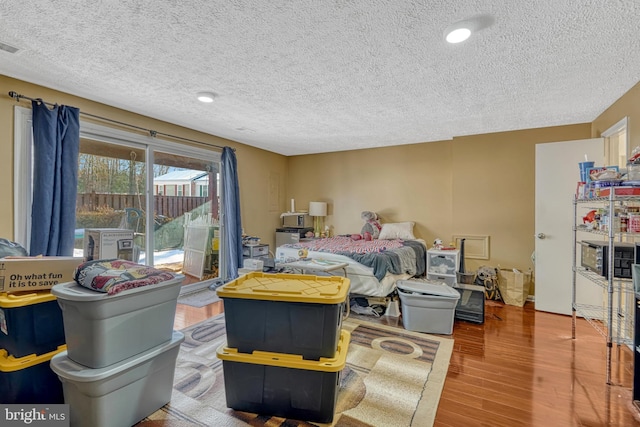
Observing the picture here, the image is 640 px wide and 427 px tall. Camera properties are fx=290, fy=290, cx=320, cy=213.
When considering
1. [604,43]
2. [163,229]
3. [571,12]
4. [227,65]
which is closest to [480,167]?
[604,43]

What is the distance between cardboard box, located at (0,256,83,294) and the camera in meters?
1.52

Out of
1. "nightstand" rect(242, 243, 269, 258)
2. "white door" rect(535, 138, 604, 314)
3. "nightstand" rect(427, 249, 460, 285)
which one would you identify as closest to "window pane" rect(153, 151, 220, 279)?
"nightstand" rect(242, 243, 269, 258)

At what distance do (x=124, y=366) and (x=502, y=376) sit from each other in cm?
244

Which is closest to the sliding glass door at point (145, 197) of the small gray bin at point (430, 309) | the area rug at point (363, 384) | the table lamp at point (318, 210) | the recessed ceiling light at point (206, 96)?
the area rug at point (363, 384)

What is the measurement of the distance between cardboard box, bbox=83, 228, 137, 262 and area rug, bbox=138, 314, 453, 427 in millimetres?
986

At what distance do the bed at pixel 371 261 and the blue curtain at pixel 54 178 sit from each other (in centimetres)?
231

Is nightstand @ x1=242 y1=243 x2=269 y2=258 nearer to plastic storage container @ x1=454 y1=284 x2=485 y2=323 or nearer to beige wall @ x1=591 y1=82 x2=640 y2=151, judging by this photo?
plastic storage container @ x1=454 y1=284 x2=485 y2=323

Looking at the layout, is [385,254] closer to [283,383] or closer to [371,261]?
[371,261]

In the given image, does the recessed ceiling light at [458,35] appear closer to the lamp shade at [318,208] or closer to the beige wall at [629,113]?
the beige wall at [629,113]

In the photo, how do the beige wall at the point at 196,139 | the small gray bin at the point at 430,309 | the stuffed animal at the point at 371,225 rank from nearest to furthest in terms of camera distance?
the beige wall at the point at 196,139 < the small gray bin at the point at 430,309 < the stuffed animal at the point at 371,225

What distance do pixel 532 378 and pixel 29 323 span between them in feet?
A: 10.4

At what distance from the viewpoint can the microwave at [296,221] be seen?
19.0 feet

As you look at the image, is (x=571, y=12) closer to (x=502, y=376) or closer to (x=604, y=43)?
(x=604, y=43)

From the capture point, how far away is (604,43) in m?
1.88
